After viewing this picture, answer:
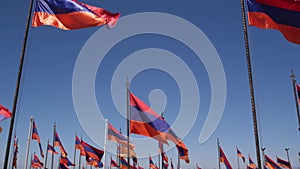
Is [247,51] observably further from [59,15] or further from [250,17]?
[59,15]

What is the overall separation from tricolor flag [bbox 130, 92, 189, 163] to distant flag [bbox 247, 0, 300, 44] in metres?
10.3

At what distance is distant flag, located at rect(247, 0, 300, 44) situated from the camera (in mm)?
9852

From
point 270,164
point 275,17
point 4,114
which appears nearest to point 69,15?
point 4,114

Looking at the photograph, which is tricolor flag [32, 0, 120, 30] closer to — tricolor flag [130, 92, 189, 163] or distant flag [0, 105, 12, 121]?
distant flag [0, 105, 12, 121]

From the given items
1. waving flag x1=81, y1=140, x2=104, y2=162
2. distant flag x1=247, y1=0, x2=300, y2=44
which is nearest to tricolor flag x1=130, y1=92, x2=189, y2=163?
waving flag x1=81, y1=140, x2=104, y2=162

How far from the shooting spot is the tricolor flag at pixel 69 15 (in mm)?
10414

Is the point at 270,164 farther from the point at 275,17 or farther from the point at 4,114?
the point at 4,114

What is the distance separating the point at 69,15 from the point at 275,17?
7.21m

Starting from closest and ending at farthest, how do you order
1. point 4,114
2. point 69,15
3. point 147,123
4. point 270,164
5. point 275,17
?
point 275,17 → point 69,15 → point 4,114 → point 147,123 → point 270,164

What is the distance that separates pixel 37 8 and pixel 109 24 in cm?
291

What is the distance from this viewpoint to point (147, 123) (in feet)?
60.4

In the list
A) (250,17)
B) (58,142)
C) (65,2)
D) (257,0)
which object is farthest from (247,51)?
(58,142)

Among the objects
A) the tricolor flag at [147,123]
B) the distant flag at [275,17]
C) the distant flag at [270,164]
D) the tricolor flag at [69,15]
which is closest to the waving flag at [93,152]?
the tricolor flag at [147,123]

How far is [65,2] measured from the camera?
35.8 feet
